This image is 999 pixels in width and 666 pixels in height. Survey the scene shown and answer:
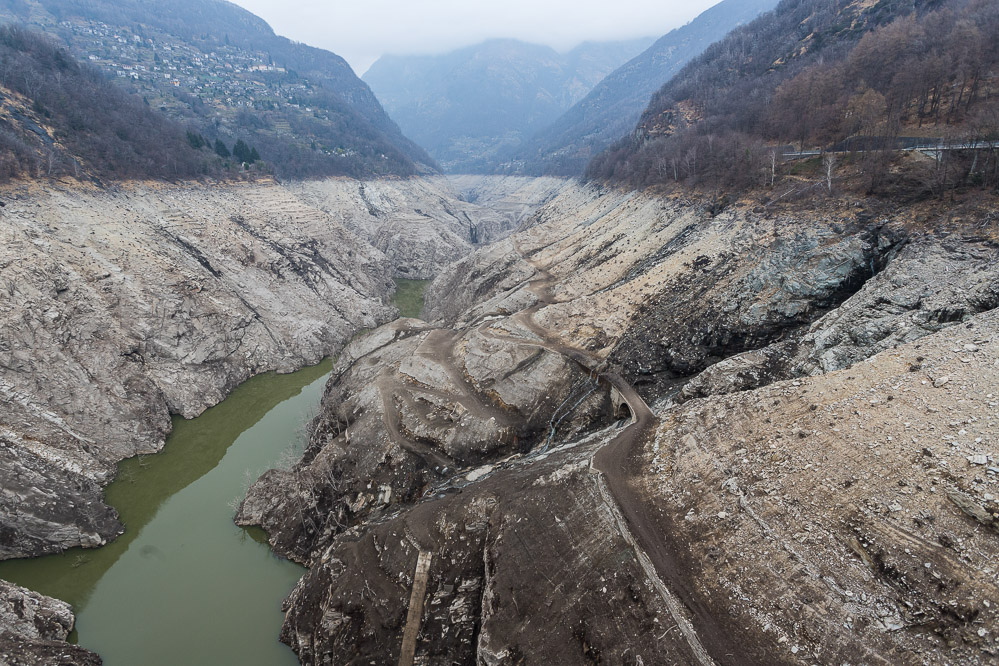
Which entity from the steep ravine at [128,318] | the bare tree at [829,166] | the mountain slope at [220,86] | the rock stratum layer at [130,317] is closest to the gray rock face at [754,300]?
the bare tree at [829,166]

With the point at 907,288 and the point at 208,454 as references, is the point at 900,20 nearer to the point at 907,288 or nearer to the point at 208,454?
the point at 907,288

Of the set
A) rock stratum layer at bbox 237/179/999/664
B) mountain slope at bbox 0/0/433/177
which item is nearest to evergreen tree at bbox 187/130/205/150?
mountain slope at bbox 0/0/433/177

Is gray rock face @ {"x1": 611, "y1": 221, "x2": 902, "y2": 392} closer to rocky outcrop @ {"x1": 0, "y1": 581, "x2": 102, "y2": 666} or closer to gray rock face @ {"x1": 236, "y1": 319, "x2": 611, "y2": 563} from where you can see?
gray rock face @ {"x1": 236, "y1": 319, "x2": 611, "y2": 563}

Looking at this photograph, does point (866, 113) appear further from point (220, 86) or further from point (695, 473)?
point (220, 86)

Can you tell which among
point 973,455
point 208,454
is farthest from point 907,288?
point 208,454

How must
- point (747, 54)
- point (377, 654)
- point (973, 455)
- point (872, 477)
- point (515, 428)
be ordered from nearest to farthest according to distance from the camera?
point (973, 455) → point (872, 477) → point (377, 654) → point (515, 428) → point (747, 54)

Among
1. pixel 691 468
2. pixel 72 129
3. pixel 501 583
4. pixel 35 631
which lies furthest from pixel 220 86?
pixel 691 468

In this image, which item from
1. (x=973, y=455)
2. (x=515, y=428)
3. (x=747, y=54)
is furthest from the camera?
(x=747, y=54)
